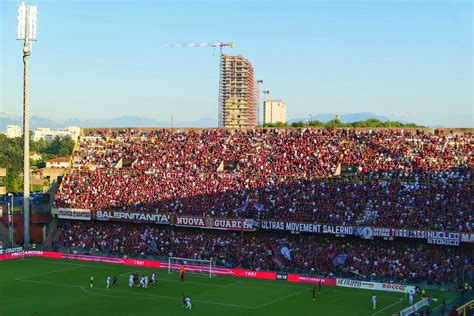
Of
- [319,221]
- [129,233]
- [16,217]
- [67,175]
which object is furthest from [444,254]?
[16,217]

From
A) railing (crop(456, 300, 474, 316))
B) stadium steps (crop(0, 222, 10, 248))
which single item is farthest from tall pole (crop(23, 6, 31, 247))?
railing (crop(456, 300, 474, 316))

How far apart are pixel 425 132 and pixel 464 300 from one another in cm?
2922

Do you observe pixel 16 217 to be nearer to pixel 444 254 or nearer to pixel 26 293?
pixel 26 293

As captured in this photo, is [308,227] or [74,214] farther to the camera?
[74,214]

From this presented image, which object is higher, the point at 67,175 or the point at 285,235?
the point at 67,175

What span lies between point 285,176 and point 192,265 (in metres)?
13.8

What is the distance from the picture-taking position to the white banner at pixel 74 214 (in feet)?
235

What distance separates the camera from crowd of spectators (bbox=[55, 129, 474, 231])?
6069cm

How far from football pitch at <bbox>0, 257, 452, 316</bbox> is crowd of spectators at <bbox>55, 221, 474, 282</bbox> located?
3899mm

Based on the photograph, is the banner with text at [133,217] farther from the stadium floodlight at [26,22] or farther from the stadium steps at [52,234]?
the stadium floodlight at [26,22]

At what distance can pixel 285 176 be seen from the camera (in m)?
67.9

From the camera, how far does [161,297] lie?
164 feet

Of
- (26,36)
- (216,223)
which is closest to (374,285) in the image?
(216,223)

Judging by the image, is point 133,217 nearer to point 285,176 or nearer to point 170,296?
point 285,176
